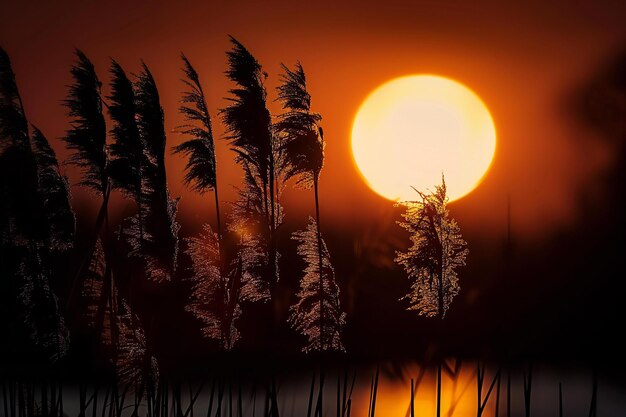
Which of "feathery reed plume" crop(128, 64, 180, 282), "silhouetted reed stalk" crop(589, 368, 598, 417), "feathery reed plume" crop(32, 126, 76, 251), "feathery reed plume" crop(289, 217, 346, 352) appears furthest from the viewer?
"feathery reed plume" crop(32, 126, 76, 251)

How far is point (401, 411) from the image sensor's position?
15.4 meters

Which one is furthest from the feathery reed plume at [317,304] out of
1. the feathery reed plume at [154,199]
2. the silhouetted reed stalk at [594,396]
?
the silhouetted reed stalk at [594,396]

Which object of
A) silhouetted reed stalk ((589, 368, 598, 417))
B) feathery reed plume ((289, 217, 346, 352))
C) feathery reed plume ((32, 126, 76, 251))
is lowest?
silhouetted reed stalk ((589, 368, 598, 417))

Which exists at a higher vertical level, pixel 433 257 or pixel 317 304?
pixel 433 257

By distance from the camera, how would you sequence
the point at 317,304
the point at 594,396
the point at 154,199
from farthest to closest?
the point at 317,304
the point at 154,199
the point at 594,396

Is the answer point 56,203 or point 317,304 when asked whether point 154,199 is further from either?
point 317,304

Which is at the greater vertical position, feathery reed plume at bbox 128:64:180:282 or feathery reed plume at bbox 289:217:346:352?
feathery reed plume at bbox 128:64:180:282

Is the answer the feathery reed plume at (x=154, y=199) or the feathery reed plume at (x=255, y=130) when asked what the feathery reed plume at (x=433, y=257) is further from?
the feathery reed plume at (x=154, y=199)

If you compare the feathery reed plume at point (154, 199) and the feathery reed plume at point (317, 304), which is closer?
the feathery reed plume at point (154, 199)

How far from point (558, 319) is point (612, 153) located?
4.73 meters

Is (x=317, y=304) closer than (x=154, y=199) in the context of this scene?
No

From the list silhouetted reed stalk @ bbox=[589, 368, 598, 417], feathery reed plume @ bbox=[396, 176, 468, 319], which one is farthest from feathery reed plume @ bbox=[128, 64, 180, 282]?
silhouetted reed stalk @ bbox=[589, 368, 598, 417]

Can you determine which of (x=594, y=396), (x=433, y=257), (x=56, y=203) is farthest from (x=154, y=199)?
(x=594, y=396)

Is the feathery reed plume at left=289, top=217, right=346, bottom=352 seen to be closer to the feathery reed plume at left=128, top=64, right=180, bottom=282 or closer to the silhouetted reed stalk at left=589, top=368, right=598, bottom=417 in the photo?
the feathery reed plume at left=128, top=64, right=180, bottom=282
